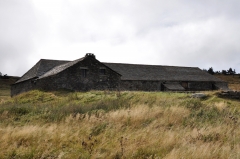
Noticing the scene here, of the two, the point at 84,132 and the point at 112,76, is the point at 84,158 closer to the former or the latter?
the point at 84,132

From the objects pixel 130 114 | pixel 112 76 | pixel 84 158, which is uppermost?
pixel 112 76

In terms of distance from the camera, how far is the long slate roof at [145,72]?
36000 mm

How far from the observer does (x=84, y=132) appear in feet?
22.0

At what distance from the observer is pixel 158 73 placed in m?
40.9

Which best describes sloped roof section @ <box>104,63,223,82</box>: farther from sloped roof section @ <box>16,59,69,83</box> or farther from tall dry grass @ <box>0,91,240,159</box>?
tall dry grass @ <box>0,91,240,159</box>

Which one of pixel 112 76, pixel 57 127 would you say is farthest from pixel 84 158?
pixel 112 76

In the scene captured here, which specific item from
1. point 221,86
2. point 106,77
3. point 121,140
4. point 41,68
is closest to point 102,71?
point 106,77

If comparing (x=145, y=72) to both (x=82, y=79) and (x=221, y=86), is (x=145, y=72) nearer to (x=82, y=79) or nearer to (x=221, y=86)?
(x=82, y=79)

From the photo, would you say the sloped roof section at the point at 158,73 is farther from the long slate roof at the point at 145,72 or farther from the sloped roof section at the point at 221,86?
the sloped roof section at the point at 221,86

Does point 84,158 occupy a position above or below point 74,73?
below

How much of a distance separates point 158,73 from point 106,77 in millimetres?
12875

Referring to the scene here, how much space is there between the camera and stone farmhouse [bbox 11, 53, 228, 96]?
1132 inches

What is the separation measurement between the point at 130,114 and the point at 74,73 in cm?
2137

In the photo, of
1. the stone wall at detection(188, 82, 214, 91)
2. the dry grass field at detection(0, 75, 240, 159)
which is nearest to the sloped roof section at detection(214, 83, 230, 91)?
the stone wall at detection(188, 82, 214, 91)
